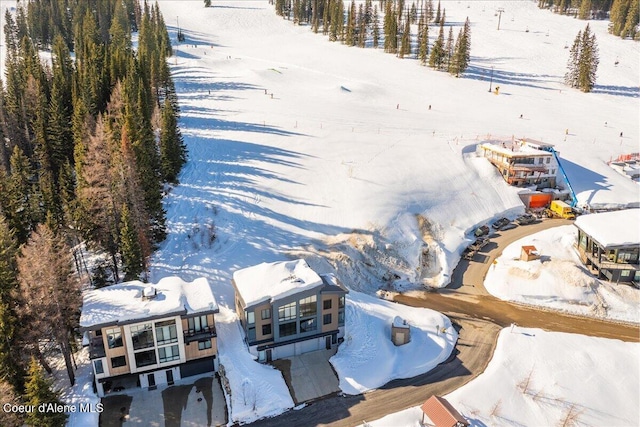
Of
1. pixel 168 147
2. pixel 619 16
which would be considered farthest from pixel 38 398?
pixel 619 16

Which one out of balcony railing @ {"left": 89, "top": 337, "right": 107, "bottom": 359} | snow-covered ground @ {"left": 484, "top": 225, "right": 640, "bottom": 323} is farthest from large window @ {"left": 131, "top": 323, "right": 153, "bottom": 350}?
snow-covered ground @ {"left": 484, "top": 225, "right": 640, "bottom": 323}

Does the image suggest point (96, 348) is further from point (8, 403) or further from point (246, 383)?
point (246, 383)

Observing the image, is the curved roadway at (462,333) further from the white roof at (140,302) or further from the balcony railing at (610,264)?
the white roof at (140,302)

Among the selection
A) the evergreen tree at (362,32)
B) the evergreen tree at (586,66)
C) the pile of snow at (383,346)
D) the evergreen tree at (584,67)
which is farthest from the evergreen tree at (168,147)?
the evergreen tree at (584,67)

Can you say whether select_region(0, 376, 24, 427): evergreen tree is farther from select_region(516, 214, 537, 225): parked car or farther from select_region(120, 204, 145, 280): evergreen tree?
select_region(516, 214, 537, 225): parked car

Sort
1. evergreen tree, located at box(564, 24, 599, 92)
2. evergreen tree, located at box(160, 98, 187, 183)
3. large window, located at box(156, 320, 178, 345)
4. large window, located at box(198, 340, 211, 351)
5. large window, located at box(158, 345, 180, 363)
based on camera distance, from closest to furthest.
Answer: large window, located at box(156, 320, 178, 345) → large window, located at box(158, 345, 180, 363) → large window, located at box(198, 340, 211, 351) → evergreen tree, located at box(160, 98, 187, 183) → evergreen tree, located at box(564, 24, 599, 92)
